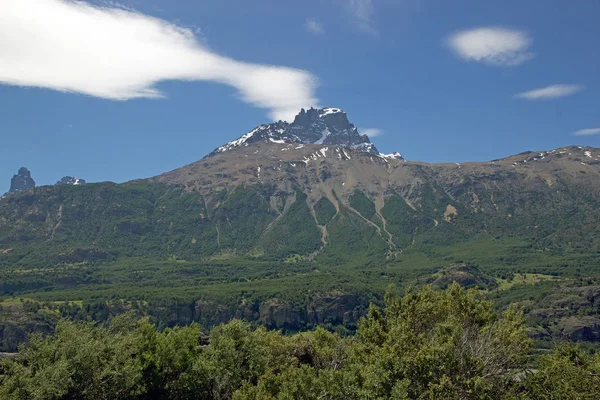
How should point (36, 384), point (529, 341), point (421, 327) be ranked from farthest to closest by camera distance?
point (421, 327) → point (529, 341) → point (36, 384)

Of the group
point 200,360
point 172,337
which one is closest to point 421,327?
point 200,360

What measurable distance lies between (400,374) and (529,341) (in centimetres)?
1638

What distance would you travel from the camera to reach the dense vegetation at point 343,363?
142 ft

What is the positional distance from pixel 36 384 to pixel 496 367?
46.1m

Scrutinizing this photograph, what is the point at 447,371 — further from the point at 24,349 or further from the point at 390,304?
the point at 24,349

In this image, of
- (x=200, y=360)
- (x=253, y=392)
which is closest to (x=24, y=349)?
(x=200, y=360)

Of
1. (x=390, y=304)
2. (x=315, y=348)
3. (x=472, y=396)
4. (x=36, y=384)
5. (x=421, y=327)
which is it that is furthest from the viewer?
(x=315, y=348)

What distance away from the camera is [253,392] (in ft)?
155

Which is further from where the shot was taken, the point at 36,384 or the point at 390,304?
the point at 390,304

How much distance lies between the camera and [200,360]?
55.3 metres

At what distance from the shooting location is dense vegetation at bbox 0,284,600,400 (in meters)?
43.3

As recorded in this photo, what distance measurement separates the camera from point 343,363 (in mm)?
61719

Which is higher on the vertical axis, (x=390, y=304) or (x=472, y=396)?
(x=390, y=304)

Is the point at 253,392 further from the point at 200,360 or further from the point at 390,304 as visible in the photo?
the point at 390,304
